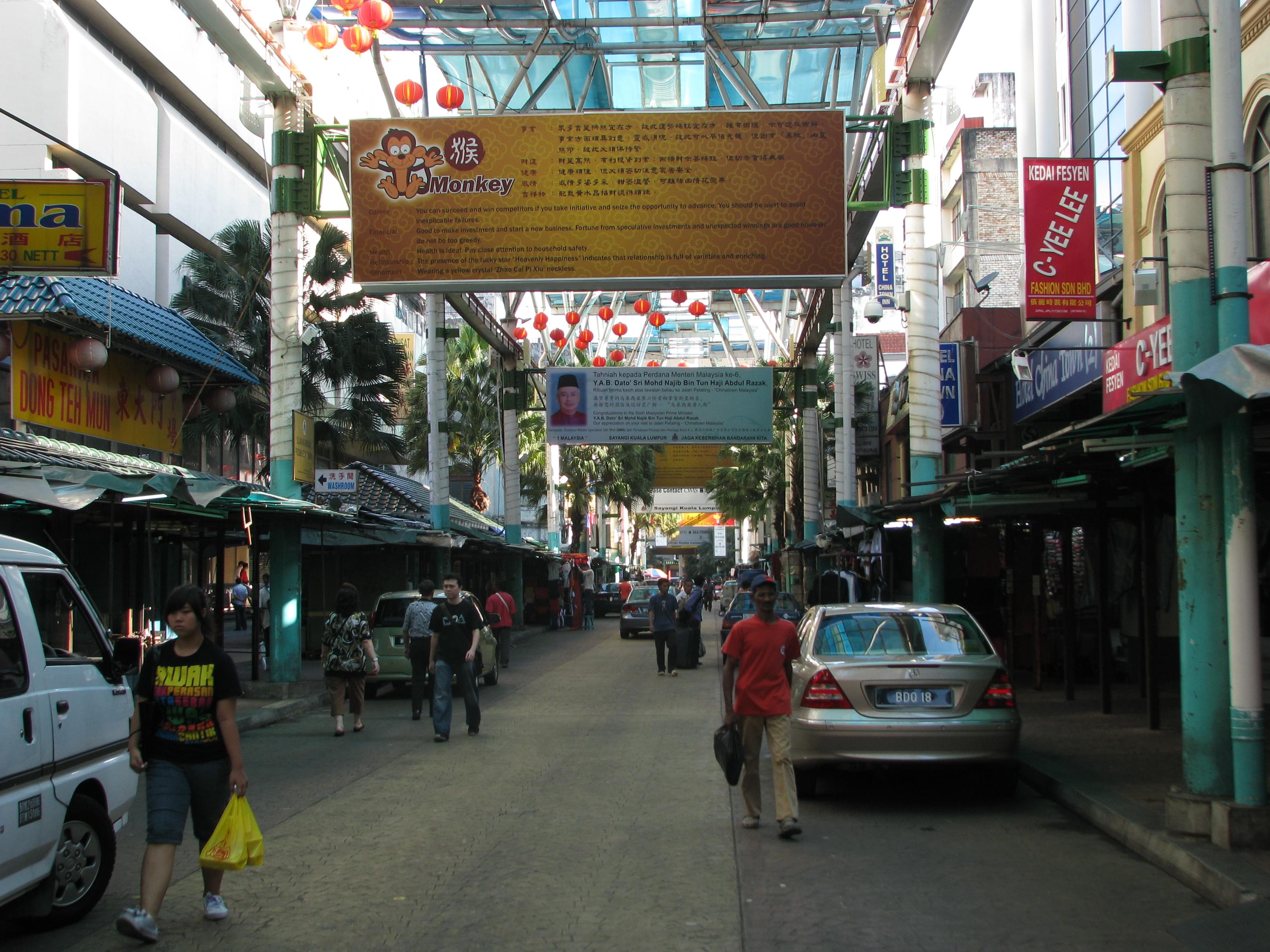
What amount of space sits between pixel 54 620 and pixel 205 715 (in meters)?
7.84

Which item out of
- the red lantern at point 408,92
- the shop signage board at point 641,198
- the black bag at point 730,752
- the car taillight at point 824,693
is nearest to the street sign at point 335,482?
the shop signage board at point 641,198

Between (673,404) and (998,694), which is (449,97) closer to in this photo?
(673,404)

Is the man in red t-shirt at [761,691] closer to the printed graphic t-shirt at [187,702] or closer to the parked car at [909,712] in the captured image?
the parked car at [909,712]

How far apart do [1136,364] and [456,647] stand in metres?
8.42

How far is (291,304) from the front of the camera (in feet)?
57.7

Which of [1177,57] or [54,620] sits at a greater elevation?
[1177,57]

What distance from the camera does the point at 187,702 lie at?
584cm

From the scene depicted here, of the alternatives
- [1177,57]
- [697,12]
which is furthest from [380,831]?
[697,12]

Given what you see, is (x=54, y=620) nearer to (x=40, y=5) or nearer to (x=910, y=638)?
(x=910, y=638)

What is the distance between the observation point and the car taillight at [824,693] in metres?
8.81

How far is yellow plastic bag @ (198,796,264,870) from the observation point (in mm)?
5703

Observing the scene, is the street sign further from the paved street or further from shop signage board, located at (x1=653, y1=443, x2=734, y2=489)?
shop signage board, located at (x1=653, y1=443, x2=734, y2=489)

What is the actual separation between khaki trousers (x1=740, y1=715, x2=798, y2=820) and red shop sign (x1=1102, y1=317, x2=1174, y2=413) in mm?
5185

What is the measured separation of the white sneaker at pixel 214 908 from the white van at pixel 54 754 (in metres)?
0.64
